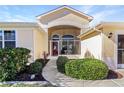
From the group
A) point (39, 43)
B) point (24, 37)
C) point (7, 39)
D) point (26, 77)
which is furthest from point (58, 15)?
point (26, 77)

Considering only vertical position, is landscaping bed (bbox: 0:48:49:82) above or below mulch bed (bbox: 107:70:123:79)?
above

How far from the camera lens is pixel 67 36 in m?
14.8

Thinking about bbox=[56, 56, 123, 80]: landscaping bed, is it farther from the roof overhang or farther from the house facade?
the roof overhang

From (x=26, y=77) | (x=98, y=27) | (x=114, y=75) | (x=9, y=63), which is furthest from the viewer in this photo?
(x=98, y=27)

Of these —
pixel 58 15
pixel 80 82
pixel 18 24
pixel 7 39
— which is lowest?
pixel 80 82

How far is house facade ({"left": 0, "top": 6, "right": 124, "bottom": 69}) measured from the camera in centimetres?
1357

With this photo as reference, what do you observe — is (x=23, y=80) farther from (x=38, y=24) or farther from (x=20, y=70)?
(x=38, y=24)

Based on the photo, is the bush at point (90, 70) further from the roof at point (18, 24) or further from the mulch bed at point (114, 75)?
the roof at point (18, 24)

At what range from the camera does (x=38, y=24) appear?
623 inches

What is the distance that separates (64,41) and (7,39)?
3837 millimetres

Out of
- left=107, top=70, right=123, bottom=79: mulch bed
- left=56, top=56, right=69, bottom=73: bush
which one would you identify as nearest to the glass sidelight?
left=107, top=70, right=123, bottom=79: mulch bed

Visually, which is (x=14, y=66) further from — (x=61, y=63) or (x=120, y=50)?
(x=120, y=50)
